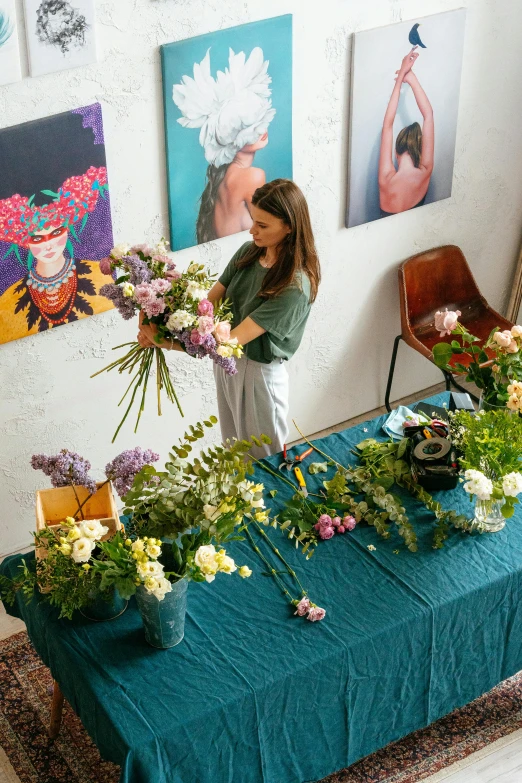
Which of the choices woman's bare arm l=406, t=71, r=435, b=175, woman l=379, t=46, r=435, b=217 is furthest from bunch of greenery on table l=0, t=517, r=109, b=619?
woman's bare arm l=406, t=71, r=435, b=175

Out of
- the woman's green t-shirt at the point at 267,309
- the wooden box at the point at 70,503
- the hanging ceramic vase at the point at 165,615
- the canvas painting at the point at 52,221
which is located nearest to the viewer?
the hanging ceramic vase at the point at 165,615

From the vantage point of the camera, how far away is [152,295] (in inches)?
111

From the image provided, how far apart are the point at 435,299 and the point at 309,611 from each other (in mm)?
2494

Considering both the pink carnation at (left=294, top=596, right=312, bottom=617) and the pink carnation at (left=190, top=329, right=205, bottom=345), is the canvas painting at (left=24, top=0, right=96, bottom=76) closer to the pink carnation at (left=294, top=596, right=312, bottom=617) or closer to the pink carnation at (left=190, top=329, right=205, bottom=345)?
the pink carnation at (left=190, top=329, right=205, bottom=345)

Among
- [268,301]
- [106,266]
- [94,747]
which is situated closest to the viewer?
[106,266]

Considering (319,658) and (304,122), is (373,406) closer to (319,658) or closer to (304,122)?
(304,122)

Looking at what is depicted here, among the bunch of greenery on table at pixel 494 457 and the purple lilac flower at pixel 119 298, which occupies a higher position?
the purple lilac flower at pixel 119 298

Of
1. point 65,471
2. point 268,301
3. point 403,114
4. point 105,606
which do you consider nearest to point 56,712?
point 105,606

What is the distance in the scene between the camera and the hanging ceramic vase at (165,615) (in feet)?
7.82

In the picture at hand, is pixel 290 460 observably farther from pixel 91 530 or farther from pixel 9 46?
pixel 9 46

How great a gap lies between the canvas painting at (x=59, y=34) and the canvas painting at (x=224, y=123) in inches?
12.1

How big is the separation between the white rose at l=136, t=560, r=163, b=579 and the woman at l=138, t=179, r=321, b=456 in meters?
0.90

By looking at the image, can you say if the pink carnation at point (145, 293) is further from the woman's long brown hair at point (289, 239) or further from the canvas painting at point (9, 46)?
the canvas painting at point (9, 46)

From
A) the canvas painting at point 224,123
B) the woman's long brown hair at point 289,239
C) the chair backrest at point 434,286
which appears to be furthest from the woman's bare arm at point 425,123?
the woman's long brown hair at point 289,239
